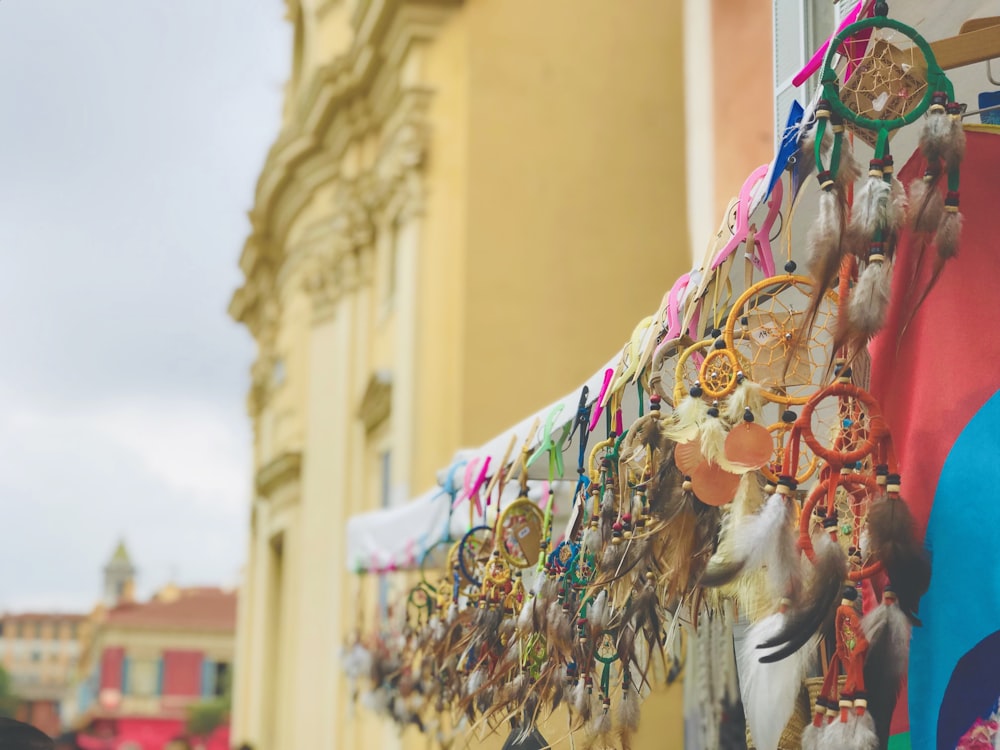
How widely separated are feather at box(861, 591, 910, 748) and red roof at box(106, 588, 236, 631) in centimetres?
5080

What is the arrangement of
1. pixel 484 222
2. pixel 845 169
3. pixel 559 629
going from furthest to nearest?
pixel 484 222, pixel 559 629, pixel 845 169

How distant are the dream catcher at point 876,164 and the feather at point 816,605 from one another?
0.49 meters

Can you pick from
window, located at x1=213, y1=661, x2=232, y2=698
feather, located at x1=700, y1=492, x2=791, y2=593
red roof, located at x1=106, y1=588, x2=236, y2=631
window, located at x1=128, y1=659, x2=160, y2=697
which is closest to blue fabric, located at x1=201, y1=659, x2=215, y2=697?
window, located at x1=213, y1=661, x2=232, y2=698

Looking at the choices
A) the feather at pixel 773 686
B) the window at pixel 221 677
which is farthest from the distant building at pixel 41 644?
the feather at pixel 773 686

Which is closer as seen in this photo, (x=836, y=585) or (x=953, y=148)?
(x=836, y=585)

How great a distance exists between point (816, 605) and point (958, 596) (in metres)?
0.41

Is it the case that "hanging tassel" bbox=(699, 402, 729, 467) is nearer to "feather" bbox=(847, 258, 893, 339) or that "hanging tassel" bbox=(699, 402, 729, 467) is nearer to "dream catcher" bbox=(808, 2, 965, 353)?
"dream catcher" bbox=(808, 2, 965, 353)

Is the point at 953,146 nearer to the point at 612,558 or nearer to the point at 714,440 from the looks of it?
the point at 714,440

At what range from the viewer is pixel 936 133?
3.49m

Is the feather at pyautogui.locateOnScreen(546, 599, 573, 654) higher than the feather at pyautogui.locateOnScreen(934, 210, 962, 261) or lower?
lower

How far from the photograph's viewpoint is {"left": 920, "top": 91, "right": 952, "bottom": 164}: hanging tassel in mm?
3479

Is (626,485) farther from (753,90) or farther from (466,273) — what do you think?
(466,273)

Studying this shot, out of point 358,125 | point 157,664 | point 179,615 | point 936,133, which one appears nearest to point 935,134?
point 936,133

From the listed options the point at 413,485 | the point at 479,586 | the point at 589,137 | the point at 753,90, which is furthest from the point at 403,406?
the point at 479,586
